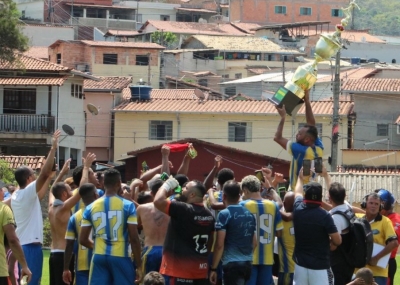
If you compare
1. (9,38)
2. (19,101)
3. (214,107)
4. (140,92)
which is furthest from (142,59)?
(9,38)

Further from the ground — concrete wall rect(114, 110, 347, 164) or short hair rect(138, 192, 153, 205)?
A: short hair rect(138, 192, 153, 205)

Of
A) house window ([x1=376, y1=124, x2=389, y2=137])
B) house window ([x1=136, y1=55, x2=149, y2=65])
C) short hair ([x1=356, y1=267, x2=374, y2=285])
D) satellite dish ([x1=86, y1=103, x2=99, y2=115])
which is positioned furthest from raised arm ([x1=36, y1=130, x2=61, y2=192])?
house window ([x1=136, y1=55, x2=149, y2=65])

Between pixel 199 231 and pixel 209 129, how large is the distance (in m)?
46.7

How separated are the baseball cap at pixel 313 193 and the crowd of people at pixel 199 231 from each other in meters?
0.01

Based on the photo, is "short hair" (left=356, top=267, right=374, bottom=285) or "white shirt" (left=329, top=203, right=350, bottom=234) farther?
"white shirt" (left=329, top=203, right=350, bottom=234)

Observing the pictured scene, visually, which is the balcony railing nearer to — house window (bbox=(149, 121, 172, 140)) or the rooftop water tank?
the rooftop water tank

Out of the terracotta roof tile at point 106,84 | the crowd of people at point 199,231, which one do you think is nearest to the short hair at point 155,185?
the crowd of people at point 199,231

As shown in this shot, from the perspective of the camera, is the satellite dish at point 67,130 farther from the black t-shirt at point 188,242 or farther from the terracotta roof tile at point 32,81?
the black t-shirt at point 188,242

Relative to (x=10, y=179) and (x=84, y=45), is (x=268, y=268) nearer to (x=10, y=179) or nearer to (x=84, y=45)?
(x=10, y=179)

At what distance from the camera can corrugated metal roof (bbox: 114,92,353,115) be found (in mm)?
58781

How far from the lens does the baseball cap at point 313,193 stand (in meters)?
12.9

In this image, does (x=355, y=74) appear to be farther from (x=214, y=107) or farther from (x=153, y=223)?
(x=153, y=223)

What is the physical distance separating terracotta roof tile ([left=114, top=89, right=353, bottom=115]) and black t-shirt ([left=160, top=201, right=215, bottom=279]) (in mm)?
45205

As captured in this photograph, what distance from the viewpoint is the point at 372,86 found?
199 feet
